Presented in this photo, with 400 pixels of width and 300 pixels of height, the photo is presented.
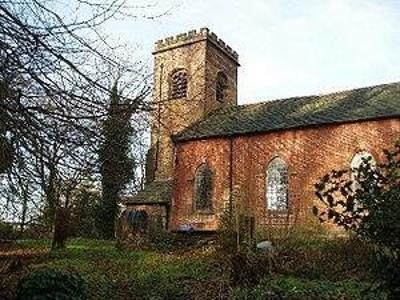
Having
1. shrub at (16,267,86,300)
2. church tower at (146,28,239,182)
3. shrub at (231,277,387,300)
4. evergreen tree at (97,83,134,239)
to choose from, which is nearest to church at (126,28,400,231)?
church tower at (146,28,239,182)

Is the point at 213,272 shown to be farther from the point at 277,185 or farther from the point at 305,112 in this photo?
the point at 305,112

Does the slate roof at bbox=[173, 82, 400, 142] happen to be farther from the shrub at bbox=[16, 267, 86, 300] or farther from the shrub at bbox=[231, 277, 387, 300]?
the shrub at bbox=[16, 267, 86, 300]

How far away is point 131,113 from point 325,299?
888cm

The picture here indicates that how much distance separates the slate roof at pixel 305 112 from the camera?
24.8 metres

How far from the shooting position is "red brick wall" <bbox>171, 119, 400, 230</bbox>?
24.2 meters

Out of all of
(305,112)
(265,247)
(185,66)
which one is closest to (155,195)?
(185,66)

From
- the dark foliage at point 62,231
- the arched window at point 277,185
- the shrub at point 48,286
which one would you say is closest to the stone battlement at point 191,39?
the arched window at point 277,185

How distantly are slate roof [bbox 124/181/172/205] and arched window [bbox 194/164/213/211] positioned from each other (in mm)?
2243

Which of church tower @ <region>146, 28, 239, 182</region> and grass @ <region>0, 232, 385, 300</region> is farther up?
church tower @ <region>146, 28, 239, 182</region>

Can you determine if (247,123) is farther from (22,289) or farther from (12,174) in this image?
(12,174)

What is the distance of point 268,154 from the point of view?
87.1ft

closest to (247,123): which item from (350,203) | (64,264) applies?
(64,264)

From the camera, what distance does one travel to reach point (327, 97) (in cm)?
2895

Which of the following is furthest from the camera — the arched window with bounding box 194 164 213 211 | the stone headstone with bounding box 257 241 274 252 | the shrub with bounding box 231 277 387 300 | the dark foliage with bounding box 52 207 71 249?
the arched window with bounding box 194 164 213 211
